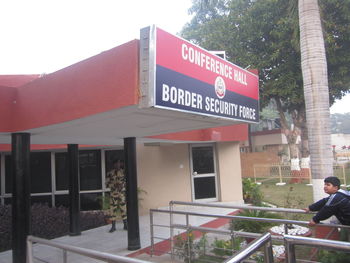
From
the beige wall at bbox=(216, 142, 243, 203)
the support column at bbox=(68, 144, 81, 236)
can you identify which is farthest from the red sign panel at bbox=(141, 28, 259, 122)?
the beige wall at bbox=(216, 142, 243, 203)

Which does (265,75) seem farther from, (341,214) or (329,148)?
(341,214)

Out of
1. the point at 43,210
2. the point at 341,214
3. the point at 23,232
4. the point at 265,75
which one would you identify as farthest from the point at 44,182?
the point at 265,75

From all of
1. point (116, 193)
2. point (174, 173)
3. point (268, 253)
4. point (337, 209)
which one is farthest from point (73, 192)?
point (268, 253)

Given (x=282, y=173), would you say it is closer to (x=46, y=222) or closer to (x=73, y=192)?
(x=73, y=192)

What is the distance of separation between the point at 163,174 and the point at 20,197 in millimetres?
6873

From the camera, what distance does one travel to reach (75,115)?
3736 mm

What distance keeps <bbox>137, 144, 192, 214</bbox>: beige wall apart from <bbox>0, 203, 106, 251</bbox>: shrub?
2.03 metres

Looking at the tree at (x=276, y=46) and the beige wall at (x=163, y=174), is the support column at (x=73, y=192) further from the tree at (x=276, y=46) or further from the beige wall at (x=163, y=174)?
the tree at (x=276, y=46)

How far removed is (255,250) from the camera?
2.22 m

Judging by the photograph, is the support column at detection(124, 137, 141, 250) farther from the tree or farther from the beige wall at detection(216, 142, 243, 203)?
the tree

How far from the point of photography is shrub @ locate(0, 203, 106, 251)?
7.37 meters

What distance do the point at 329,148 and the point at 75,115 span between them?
455cm

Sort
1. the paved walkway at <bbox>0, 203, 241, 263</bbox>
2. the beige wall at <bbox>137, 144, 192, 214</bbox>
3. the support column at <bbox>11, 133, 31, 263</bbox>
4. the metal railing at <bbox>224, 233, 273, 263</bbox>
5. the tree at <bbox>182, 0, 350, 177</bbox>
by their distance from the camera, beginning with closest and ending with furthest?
the metal railing at <bbox>224, 233, 273, 263</bbox> → the support column at <bbox>11, 133, 31, 263</bbox> → the paved walkway at <bbox>0, 203, 241, 263</bbox> → the beige wall at <bbox>137, 144, 192, 214</bbox> → the tree at <bbox>182, 0, 350, 177</bbox>

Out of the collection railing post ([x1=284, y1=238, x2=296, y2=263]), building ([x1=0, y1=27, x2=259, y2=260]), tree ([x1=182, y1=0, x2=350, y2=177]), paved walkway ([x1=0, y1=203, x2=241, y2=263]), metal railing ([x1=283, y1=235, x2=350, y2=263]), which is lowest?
paved walkway ([x1=0, y1=203, x2=241, y2=263])
